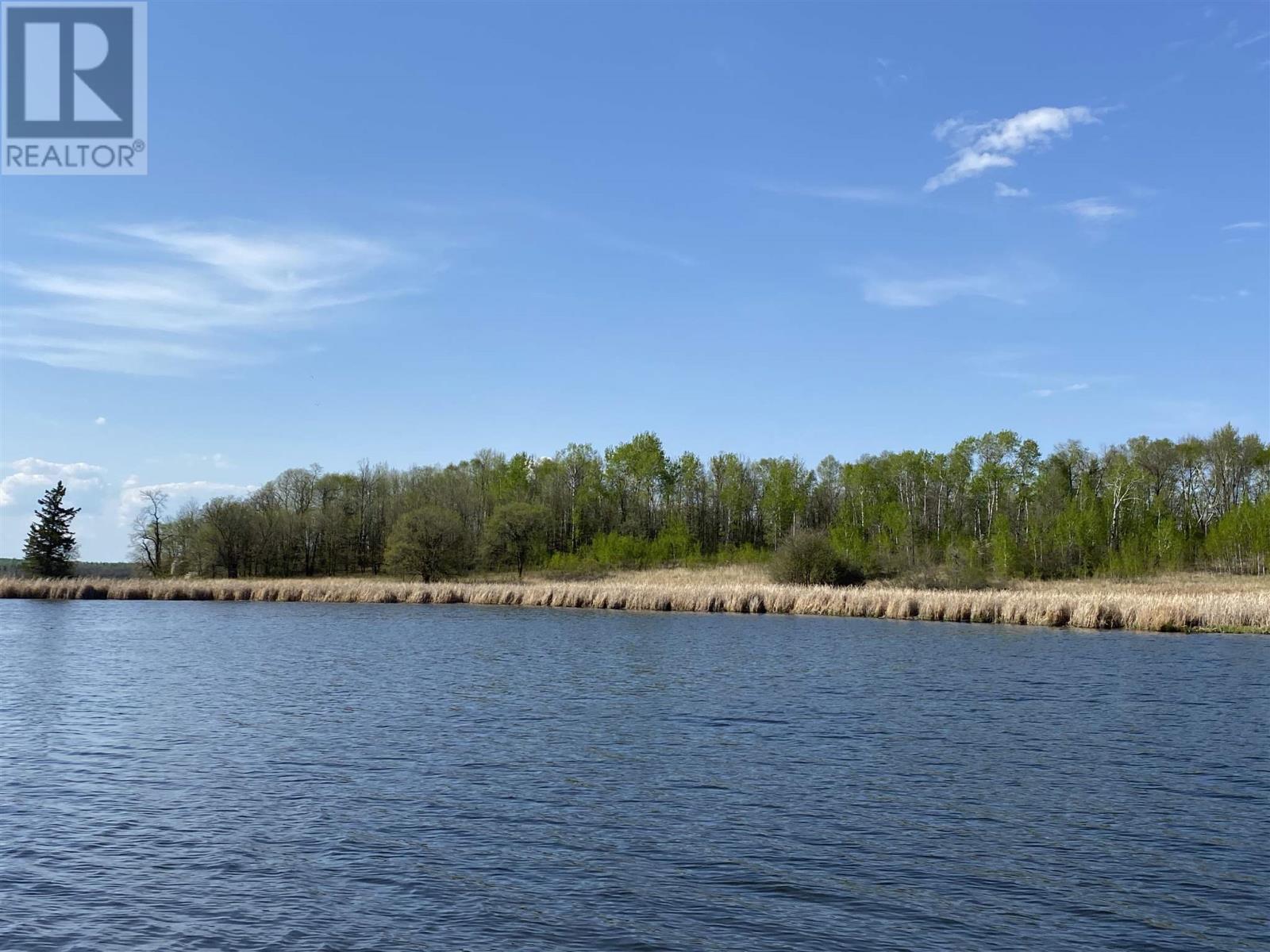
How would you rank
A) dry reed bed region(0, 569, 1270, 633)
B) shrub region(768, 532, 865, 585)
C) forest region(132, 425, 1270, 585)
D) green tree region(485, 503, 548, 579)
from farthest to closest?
green tree region(485, 503, 548, 579) < forest region(132, 425, 1270, 585) < shrub region(768, 532, 865, 585) < dry reed bed region(0, 569, 1270, 633)

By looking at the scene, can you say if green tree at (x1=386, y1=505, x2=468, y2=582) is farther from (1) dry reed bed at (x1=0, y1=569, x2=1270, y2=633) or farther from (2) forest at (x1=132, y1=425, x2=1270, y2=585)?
(1) dry reed bed at (x1=0, y1=569, x2=1270, y2=633)

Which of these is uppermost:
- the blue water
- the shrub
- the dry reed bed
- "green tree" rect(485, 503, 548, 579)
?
"green tree" rect(485, 503, 548, 579)

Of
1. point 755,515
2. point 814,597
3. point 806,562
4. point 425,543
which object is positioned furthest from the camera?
point 755,515

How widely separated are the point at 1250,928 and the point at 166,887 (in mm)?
11492

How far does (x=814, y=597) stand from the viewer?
176ft

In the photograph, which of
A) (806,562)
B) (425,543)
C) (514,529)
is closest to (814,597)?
(806,562)

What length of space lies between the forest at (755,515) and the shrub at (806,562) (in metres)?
3.16

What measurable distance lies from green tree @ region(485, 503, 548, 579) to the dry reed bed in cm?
888

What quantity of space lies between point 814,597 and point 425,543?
35.5 m

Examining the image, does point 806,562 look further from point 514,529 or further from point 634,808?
point 634,808

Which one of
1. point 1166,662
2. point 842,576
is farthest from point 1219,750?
point 842,576

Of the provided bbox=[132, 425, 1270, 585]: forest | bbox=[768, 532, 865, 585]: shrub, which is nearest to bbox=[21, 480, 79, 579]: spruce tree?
bbox=[132, 425, 1270, 585]: forest

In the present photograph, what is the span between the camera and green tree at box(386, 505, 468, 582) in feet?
252

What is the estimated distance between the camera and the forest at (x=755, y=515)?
7394 cm
